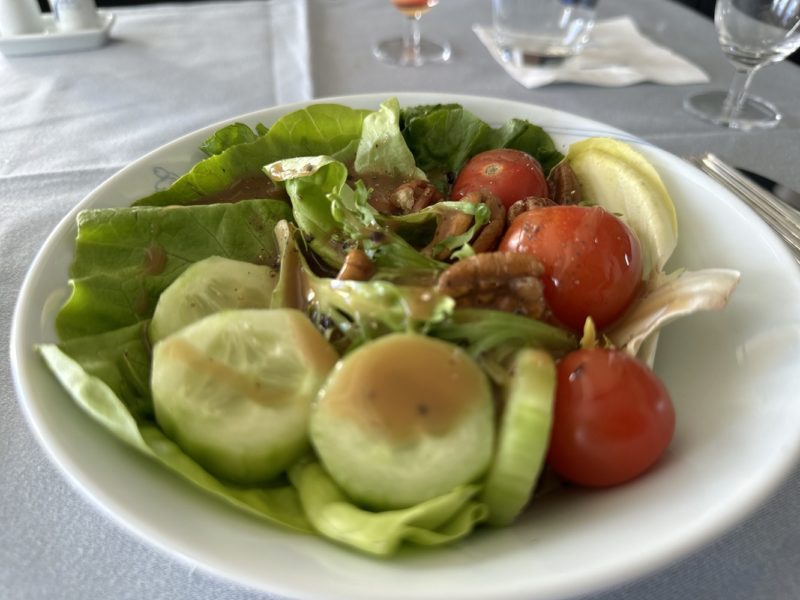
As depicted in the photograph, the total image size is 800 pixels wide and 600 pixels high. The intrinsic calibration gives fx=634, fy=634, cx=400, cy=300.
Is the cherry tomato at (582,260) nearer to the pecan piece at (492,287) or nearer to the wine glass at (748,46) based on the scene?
the pecan piece at (492,287)

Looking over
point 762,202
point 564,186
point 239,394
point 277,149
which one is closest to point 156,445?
point 239,394

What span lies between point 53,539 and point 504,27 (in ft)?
4.66

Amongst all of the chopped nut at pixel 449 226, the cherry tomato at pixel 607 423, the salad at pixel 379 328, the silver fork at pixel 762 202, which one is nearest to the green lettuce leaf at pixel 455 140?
the salad at pixel 379 328

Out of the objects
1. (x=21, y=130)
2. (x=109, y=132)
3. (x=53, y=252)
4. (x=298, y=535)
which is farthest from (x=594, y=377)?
(x=21, y=130)

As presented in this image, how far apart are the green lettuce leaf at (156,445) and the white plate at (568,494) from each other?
0.04 ft

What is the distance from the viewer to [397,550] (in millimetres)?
432

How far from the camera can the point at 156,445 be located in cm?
48

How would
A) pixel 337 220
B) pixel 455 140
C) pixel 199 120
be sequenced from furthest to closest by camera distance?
pixel 199 120, pixel 455 140, pixel 337 220

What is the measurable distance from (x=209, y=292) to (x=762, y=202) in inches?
29.0

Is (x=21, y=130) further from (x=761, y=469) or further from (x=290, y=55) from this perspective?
(x=761, y=469)

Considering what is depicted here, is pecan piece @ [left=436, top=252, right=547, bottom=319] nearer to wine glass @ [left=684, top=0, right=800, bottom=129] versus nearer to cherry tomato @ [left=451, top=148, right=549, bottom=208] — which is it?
cherry tomato @ [left=451, top=148, right=549, bottom=208]

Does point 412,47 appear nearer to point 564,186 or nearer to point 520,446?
point 564,186

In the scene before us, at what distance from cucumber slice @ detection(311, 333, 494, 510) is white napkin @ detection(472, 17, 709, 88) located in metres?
1.06

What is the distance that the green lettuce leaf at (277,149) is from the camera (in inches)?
28.5
